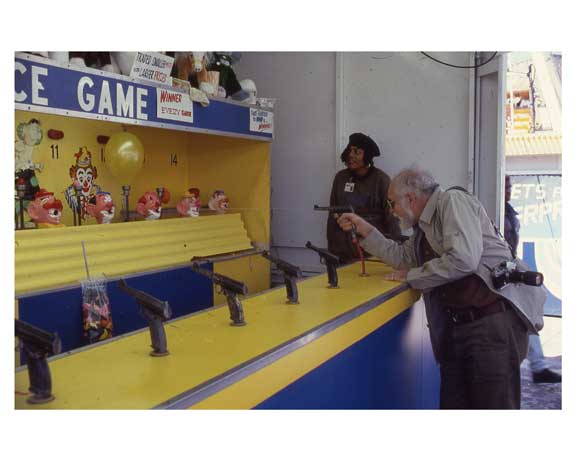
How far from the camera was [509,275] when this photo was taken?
2506mm

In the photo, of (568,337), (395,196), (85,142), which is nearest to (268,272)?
(85,142)

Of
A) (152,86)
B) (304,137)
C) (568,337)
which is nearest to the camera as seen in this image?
(568,337)

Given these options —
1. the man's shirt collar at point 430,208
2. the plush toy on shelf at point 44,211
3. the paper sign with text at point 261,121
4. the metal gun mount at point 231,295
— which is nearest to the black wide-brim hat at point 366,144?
the paper sign with text at point 261,121

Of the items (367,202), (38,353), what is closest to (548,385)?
(367,202)

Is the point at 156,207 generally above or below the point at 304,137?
below

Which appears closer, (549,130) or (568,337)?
(568,337)

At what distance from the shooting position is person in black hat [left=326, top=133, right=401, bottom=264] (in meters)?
4.64

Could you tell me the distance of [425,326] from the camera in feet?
10.3

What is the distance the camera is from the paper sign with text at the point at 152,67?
10.7 ft

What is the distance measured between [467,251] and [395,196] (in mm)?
447

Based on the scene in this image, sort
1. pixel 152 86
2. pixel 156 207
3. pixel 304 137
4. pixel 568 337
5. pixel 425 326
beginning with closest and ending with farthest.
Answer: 1. pixel 568 337
2. pixel 425 326
3. pixel 152 86
4. pixel 156 207
5. pixel 304 137

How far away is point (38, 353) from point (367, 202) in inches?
144

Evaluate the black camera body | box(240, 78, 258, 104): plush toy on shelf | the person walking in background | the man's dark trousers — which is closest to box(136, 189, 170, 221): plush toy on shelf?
box(240, 78, 258, 104): plush toy on shelf

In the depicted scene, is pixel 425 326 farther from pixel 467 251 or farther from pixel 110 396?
pixel 110 396
